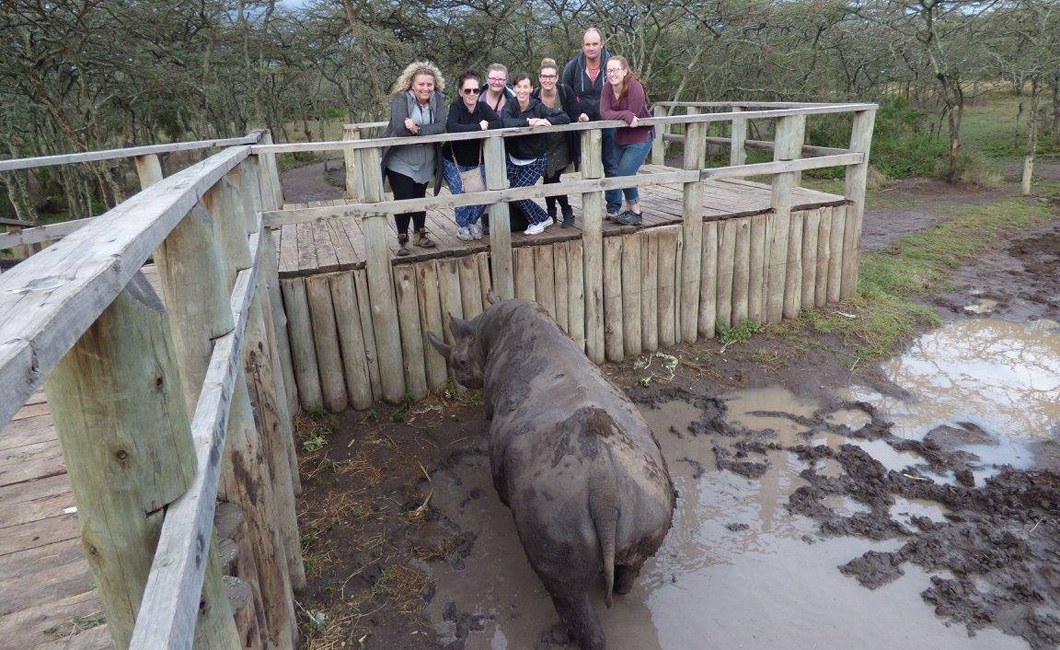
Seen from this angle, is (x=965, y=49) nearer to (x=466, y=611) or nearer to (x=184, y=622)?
(x=466, y=611)

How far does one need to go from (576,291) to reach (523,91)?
1867 mm

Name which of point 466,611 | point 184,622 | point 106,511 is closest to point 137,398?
point 106,511

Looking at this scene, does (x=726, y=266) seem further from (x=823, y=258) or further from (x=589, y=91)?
(x=589, y=91)

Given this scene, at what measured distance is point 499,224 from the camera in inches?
239

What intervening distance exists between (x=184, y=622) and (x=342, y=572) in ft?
10.3

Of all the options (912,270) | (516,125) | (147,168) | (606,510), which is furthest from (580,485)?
(912,270)

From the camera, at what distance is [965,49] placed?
55.9 ft

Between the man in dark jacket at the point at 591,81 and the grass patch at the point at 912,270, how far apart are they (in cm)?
292

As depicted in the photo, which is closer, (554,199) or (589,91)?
(589,91)

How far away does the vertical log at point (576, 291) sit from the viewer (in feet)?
21.4

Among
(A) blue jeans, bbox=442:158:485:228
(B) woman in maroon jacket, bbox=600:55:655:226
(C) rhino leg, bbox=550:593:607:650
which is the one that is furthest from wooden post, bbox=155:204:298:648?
(B) woman in maroon jacket, bbox=600:55:655:226

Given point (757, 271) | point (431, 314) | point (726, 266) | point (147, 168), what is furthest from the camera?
point (757, 271)

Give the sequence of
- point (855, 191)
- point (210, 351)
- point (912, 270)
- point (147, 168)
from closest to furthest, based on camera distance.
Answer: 1. point (210, 351)
2. point (147, 168)
3. point (855, 191)
4. point (912, 270)

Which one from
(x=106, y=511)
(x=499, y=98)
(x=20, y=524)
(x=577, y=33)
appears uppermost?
(x=577, y=33)
